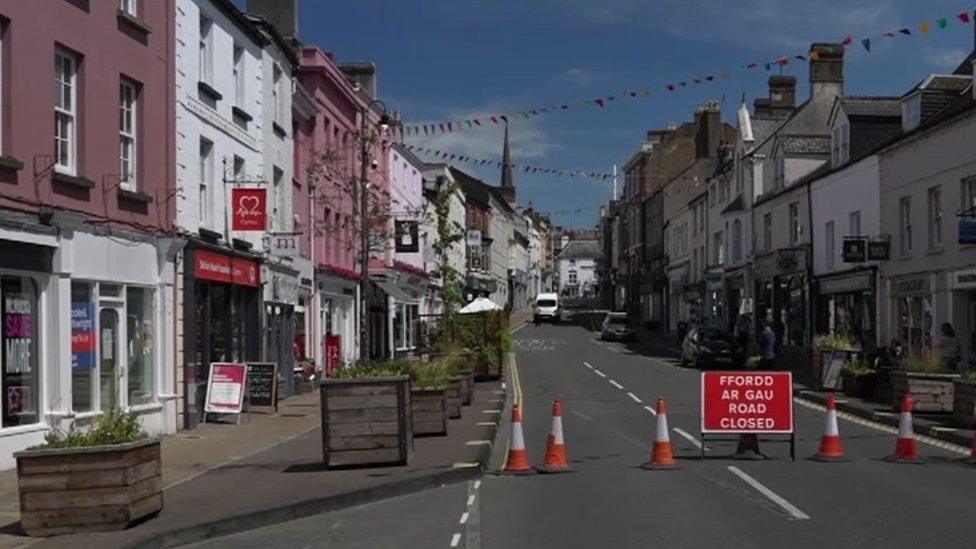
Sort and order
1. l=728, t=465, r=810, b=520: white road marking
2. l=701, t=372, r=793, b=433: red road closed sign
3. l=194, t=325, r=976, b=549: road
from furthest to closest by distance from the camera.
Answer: l=701, t=372, r=793, b=433: red road closed sign → l=728, t=465, r=810, b=520: white road marking → l=194, t=325, r=976, b=549: road

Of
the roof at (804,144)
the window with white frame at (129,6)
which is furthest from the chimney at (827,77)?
the window with white frame at (129,6)

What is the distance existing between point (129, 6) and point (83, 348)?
5.65m

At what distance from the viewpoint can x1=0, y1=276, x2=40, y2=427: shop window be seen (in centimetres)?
1440

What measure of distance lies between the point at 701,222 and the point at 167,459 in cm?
5199

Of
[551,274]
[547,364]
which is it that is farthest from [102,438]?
[551,274]

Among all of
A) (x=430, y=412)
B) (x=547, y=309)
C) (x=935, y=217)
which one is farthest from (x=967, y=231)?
(x=547, y=309)

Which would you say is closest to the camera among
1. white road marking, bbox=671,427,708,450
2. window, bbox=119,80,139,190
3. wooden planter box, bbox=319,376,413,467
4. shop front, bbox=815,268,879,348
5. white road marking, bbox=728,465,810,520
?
Result: white road marking, bbox=728,465,810,520

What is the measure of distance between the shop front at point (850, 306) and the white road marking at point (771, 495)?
71.3ft

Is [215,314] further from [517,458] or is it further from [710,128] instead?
[710,128]

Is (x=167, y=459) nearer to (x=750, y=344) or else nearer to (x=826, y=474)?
(x=826, y=474)

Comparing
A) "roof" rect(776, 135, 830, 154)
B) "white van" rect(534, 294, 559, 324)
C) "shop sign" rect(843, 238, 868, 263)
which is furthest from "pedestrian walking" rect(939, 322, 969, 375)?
"white van" rect(534, 294, 559, 324)

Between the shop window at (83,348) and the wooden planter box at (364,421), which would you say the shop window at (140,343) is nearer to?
the shop window at (83,348)

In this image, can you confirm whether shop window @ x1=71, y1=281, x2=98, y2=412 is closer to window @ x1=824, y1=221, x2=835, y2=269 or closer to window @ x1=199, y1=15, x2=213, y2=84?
window @ x1=199, y1=15, x2=213, y2=84

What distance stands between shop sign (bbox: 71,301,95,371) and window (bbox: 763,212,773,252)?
37.0m
